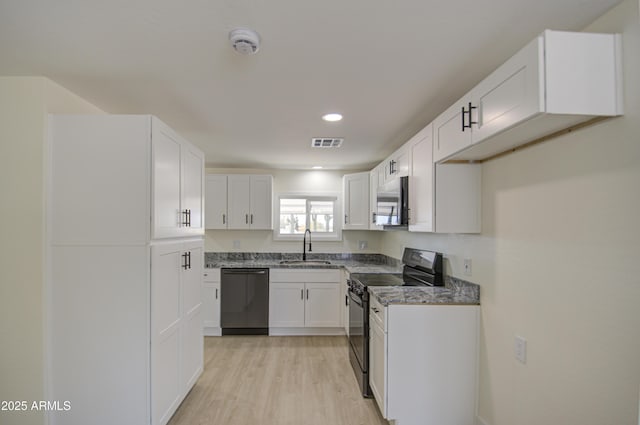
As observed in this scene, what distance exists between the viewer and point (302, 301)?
13.8ft

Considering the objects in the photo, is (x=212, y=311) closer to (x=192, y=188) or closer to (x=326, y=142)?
(x=192, y=188)

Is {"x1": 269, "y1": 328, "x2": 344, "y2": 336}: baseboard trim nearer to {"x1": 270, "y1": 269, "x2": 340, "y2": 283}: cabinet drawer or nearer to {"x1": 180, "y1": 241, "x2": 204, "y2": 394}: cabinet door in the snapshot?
{"x1": 270, "y1": 269, "x2": 340, "y2": 283}: cabinet drawer

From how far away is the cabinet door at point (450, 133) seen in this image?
5.84 ft

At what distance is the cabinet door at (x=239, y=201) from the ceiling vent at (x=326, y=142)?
1.50 meters

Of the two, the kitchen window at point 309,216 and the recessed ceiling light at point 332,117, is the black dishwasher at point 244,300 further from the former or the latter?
the recessed ceiling light at point 332,117

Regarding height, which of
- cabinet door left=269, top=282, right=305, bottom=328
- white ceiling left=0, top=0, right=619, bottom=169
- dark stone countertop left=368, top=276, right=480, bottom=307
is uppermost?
white ceiling left=0, top=0, right=619, bottom=169

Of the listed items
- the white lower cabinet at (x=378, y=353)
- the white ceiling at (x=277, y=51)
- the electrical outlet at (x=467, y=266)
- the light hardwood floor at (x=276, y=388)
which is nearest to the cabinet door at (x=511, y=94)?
the white ceiling at (x=277, y=51)

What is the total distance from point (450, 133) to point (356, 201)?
2580 millimetres

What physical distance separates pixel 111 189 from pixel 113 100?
805 mm

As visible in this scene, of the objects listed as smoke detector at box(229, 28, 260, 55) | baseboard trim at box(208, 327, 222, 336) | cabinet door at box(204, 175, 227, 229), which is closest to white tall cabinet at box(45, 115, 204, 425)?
smoke detector at box(229, 28, 260, 55)

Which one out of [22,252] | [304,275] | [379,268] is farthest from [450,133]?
[304,275]

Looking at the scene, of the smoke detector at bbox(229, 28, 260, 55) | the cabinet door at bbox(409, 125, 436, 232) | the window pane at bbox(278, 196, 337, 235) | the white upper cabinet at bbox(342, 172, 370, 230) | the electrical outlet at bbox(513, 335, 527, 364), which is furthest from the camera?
the window pane at bbox(278, 196, 337, 235)

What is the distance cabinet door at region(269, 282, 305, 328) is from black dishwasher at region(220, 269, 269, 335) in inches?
3.7

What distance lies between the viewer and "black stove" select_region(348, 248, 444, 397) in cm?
266
